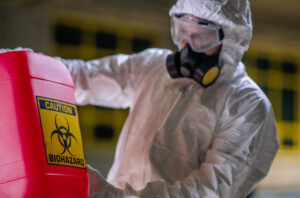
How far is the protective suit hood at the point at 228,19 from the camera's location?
64.3 inches

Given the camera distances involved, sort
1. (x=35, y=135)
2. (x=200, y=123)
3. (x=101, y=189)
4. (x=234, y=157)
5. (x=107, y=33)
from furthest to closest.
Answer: (x=107, y=33)
(x=200, y=123)
(x=234, y=157)
(x=101, y=189)
(x=35, y=135)

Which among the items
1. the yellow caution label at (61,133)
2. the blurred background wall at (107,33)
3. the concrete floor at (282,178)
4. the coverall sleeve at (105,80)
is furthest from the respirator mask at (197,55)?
the concrete floor at (282,178)

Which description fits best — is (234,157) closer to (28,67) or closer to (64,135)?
(64,135)

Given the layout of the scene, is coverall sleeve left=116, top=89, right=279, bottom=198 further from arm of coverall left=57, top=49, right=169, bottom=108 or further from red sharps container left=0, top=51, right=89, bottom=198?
arm of coverall left=57, top=49, right=169, bottom=108

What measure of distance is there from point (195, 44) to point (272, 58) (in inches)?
285

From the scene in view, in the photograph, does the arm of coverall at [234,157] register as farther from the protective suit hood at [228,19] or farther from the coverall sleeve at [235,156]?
the protective suit hood at [228,19]

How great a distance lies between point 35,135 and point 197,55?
68 centimetres

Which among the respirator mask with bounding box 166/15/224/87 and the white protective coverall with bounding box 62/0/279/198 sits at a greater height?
the respirator mask with bounding box 166/15/224/87

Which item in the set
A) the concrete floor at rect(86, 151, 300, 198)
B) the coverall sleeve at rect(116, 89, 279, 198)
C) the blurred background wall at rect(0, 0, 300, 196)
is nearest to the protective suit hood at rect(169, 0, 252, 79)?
the coverall sleeve at rect(116, 89, 279, 198)

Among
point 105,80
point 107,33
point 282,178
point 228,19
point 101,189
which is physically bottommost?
point 282,178

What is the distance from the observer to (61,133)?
1.33 metres

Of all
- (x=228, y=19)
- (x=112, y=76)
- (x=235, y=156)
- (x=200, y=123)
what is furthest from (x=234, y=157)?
(x=112, y=76)

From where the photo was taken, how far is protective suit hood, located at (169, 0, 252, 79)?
5.36 ft

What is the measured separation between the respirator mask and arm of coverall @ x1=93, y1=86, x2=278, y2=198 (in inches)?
5.2
